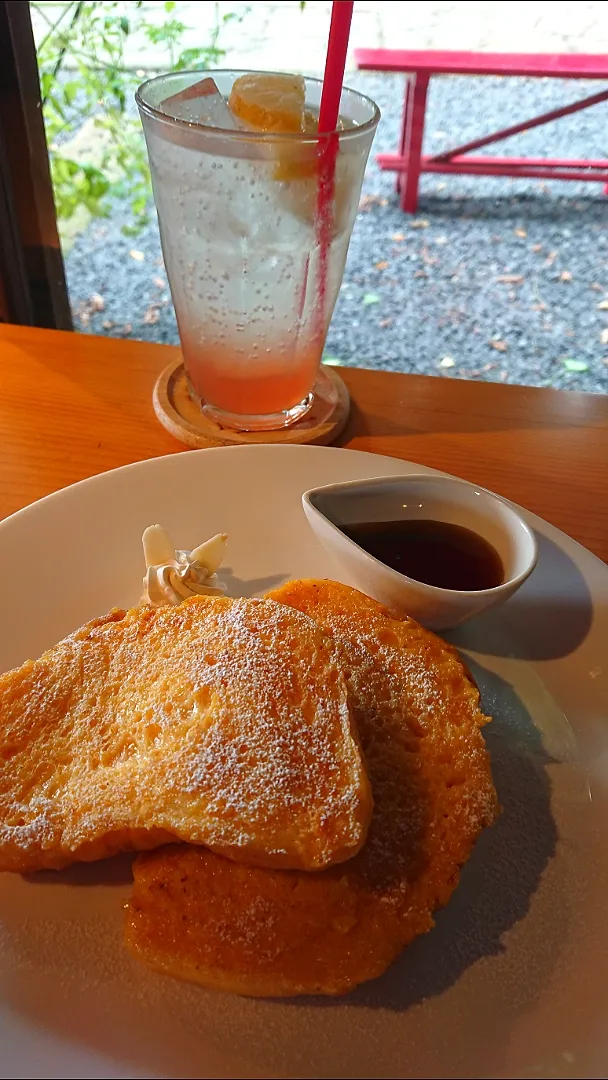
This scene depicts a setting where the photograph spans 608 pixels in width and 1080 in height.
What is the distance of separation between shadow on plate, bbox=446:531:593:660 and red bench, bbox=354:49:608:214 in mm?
3075

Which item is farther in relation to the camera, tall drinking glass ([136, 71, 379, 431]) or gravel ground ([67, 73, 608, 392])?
gravel ground ([67, 73, 608, 392])

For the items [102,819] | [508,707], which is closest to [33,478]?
[102,819]

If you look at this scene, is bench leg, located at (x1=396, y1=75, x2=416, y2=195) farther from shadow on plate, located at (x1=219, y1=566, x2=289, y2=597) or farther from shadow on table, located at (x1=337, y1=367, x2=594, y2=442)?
shadow on plate, located at (x1=219, y1=566, x2=289, y2=597)

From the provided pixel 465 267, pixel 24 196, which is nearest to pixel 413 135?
pixel 465 267

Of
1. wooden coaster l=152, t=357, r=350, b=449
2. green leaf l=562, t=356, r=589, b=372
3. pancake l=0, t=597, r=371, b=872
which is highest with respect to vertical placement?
pancake l=0, t=597, r=371, b=872

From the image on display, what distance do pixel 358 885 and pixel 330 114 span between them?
99 centimetres

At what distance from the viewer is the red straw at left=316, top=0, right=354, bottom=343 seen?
3.31 ft

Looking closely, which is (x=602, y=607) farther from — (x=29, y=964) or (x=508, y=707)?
(x=29, y=964)

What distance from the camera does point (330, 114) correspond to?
3.61 feet

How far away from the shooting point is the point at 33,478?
1270 millimetres

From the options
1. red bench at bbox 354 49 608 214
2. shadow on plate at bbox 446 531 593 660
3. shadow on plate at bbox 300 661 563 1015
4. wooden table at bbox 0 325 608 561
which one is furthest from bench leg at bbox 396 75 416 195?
shadow on plate at bbox 300 661 563 1015

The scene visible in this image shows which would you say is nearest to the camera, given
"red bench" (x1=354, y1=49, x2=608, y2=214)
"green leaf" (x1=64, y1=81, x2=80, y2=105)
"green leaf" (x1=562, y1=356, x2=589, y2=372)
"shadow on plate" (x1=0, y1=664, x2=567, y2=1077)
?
"shadow on plate" (x1=0, y1=664, x2=567, y2=1077)

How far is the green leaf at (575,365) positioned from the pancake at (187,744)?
2.43 m

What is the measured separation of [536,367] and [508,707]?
2286 millimetres
